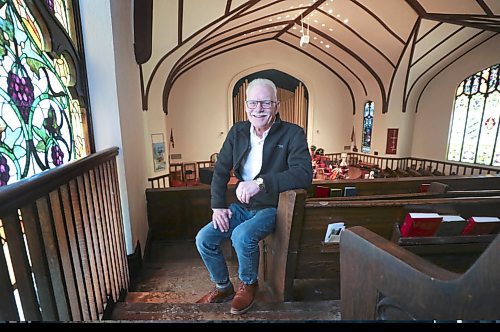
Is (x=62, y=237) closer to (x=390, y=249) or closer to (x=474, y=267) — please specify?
(x=390, y=249)

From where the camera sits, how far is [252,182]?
1368mm

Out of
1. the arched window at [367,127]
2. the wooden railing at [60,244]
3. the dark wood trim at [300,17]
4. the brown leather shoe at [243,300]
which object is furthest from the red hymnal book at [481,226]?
the arched window at [367,127]

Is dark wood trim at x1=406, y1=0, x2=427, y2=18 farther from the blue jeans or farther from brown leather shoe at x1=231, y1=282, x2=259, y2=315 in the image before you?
brown leather shoe at x1=231, y1=282, x2=259, y2=315

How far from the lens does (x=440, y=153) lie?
25.7 ft

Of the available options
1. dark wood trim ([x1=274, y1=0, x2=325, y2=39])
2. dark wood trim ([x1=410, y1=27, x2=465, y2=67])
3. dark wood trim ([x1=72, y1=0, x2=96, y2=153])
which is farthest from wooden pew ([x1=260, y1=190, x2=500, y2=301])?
dark wood trim ([x1=410, y1=27, x2=465, y2=67])

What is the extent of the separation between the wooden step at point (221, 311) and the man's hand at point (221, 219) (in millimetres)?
422

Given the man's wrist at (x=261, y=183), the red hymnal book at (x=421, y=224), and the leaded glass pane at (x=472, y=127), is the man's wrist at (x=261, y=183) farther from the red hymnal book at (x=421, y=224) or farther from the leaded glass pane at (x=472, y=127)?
the leaded glass pane at (x=472, y=127)

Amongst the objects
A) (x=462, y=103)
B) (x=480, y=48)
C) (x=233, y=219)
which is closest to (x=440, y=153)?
(x=462, y=103)

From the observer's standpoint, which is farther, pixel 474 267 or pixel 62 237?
pixel 62 237

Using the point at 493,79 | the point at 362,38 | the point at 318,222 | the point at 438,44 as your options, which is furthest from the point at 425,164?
the point at 318,222

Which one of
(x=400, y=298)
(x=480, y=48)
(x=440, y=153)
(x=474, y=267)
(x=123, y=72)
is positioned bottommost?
(x=440, y=153)

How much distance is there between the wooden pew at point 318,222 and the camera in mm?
1413

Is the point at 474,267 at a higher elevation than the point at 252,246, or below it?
higher
